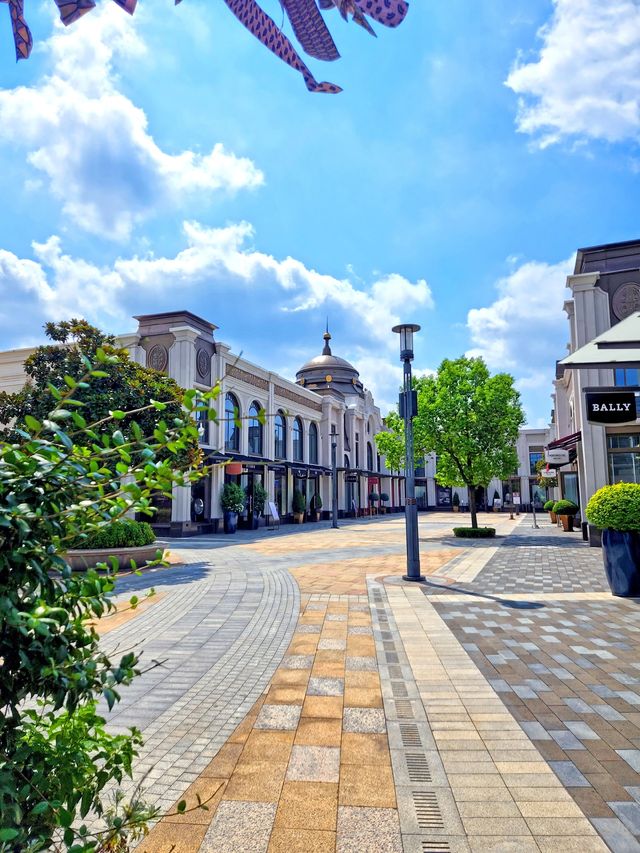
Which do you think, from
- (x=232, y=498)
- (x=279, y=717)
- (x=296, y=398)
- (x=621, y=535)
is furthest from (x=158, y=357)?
(x=279, y=717)

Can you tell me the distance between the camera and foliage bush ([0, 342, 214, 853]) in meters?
1.49

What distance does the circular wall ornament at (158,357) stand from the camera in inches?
1025

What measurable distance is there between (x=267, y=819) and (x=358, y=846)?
1.72 ft

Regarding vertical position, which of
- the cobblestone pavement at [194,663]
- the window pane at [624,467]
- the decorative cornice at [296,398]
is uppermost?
the decorative cornice at [296,398]

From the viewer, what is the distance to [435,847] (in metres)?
2.62

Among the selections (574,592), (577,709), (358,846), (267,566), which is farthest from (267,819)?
(267,566)

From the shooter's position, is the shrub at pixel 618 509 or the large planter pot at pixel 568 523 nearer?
the shrub at pixel 618 509

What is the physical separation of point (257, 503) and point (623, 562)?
2295 centimetres

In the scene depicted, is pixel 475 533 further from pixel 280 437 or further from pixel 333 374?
pixel 333 374

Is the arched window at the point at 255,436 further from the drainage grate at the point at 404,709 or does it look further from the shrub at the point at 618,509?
the drainage grate at the point at 404,709

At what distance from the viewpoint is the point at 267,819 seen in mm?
2848

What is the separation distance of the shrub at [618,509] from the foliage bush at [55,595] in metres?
8.96

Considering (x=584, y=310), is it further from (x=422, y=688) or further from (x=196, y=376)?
(x=196, y=376)

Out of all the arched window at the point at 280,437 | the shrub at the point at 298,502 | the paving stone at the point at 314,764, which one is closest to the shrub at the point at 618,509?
the paving stone at the point at 314,764
